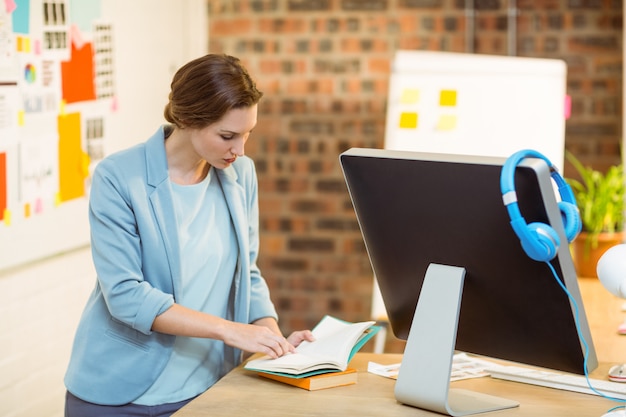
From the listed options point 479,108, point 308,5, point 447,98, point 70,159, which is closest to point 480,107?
point 479,108

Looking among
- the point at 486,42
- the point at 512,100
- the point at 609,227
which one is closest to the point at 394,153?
the point at 512,100

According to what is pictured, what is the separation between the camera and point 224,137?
2.02 m

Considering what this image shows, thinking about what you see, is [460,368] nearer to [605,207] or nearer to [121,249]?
[121,249]

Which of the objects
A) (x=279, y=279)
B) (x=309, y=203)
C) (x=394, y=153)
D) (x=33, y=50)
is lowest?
(x=279, y=279)

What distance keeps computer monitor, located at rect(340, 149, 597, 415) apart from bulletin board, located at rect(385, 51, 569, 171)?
64.6 inches

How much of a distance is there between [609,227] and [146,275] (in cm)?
204

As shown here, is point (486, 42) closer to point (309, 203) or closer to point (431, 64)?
point (431, 64)

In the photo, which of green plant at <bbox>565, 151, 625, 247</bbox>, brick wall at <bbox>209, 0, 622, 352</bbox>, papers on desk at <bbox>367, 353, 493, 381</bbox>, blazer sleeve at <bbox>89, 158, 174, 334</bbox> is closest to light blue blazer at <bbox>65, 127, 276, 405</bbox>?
blazer sleeve at <bbox>89, 158, 174, 334</bbox>

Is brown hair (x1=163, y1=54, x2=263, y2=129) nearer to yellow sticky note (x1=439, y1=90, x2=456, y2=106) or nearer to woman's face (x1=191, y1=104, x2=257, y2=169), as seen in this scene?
woman's face (x1=191, y1=104, x2=257, y2=169)

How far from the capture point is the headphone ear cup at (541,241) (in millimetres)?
1361

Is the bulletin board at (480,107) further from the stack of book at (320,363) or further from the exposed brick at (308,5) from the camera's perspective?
the stack of book at (320,363)

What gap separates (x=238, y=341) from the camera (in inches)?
74.2

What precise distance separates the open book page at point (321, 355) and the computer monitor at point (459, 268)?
0.61 feet

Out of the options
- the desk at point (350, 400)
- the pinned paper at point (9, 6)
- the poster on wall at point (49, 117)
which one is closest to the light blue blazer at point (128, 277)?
the desk at point (350, 400)
